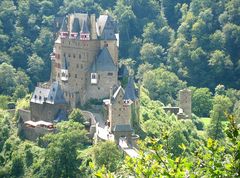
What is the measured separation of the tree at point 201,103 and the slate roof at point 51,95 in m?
25.9

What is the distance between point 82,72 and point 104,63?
216 cm

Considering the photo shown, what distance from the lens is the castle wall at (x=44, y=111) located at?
56.1 meters

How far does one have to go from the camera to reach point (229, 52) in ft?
306

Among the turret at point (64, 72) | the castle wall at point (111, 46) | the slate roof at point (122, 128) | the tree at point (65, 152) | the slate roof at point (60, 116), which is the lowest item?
the tree at point (65, 152)

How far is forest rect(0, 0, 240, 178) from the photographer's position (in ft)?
173

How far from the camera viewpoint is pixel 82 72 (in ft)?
185

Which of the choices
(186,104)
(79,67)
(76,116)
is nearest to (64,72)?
(79,67)

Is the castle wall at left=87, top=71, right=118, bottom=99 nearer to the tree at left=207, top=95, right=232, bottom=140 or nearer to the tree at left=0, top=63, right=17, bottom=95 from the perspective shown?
the tree at left=207, top=95, right=232, bottom=140

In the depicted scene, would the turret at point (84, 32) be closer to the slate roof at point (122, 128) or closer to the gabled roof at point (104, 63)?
the gabled roof at point (104, 63)

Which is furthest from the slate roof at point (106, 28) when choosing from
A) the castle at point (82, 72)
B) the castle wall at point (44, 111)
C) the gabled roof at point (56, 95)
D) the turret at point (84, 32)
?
the castle wall at point (44, 111)

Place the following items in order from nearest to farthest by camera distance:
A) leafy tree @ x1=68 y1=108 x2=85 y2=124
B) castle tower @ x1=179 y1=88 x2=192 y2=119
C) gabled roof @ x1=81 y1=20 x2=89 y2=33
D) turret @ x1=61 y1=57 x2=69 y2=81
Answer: leafy tree @ x1=68 y1=108 x2=85 y2=124
gabled roof @ x1=81 y1=20 x2=89 y2=33
turret @ x1=61 y1=57 x2=69 y2=81
castle tower @ x1=179 y1=88 x2=192 y2=119

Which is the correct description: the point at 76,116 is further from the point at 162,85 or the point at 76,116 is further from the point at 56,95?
the point at 162,85

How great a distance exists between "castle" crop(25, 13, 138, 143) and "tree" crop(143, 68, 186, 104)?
20867 mm

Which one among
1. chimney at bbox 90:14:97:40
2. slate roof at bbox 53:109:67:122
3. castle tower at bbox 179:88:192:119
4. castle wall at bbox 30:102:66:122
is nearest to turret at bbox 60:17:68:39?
chimney at bbox 90:14:97:40
